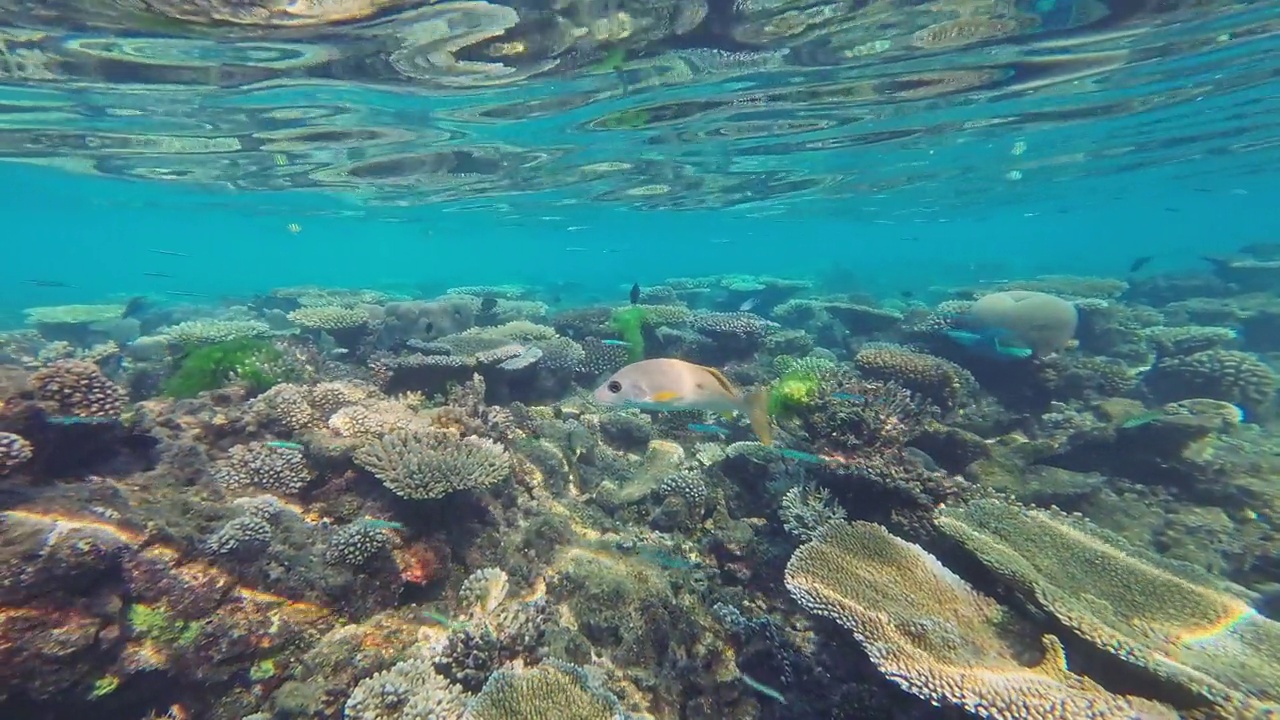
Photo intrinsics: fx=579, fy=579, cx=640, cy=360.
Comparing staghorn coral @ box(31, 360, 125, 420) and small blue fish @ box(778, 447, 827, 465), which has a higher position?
staghorn coral @ box(31, 360, 125, 420)

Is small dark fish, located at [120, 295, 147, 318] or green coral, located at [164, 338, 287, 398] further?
small dark fish, located at [120, 295, 147, 318]

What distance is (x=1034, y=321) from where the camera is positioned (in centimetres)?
1123

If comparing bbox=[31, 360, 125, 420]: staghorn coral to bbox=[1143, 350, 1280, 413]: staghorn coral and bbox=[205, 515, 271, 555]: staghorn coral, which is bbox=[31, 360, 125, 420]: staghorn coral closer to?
bbox=[205, 515, 271, 555]: staghorn coral

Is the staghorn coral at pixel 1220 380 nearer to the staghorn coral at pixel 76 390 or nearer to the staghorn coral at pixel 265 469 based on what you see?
the staghorn coral at pixel 265 469

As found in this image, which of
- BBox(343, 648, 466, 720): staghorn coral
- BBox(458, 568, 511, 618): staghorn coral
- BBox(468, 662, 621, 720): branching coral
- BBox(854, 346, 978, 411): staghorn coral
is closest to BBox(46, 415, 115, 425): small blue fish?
BBox(343, 648, 466, 720): staghorn coral

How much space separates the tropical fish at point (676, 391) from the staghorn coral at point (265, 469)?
3.15 m

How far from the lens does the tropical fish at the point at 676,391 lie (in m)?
4.82

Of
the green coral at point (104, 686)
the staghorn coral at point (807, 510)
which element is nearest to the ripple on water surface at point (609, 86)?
the staghorn coral at point (807, 510)

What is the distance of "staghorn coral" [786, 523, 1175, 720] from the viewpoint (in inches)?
119

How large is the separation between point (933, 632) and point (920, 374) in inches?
235

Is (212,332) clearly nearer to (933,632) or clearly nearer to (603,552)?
(603,552)

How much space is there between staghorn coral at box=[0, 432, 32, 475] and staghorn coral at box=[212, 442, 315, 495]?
1.28 m

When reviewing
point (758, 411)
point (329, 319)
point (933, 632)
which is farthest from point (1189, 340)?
point (329, 319)

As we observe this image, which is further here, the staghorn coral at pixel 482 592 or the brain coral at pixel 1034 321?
the brain coral at pixel 1034 321
